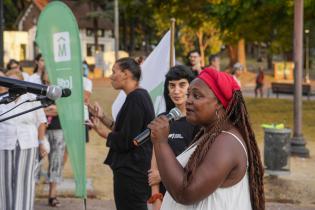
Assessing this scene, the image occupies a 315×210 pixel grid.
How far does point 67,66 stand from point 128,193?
189 cm

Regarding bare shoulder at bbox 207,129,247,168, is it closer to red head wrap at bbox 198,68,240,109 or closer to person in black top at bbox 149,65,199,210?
red head wrap at bbox 198,68,240,109

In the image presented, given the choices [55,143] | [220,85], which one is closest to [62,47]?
[55,143]

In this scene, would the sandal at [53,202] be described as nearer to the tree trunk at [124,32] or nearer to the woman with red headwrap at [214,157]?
the woman with red headwrap at [214,157]

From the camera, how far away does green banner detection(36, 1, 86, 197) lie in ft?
18.6

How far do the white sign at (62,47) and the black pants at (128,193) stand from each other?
180cm

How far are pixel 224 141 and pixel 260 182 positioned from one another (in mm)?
335

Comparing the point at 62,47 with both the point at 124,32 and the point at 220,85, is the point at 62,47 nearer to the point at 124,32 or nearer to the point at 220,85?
the point at 220,85

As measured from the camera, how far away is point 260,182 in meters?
2.54

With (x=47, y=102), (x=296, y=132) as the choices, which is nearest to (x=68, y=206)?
(x=47, y=102)

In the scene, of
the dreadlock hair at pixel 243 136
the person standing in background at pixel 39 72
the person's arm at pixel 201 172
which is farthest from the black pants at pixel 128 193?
the person standing in background at pixel 39 72

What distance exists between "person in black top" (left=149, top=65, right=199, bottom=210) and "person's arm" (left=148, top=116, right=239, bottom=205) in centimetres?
138

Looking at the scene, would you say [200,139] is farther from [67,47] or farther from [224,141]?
[67,47]

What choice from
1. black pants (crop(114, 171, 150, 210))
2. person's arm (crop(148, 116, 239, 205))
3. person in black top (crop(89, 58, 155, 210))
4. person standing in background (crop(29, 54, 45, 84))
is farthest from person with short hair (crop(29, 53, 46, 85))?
person's arm (crop(148, 116, 239, 205))

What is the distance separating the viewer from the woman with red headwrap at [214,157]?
90.2 inches
